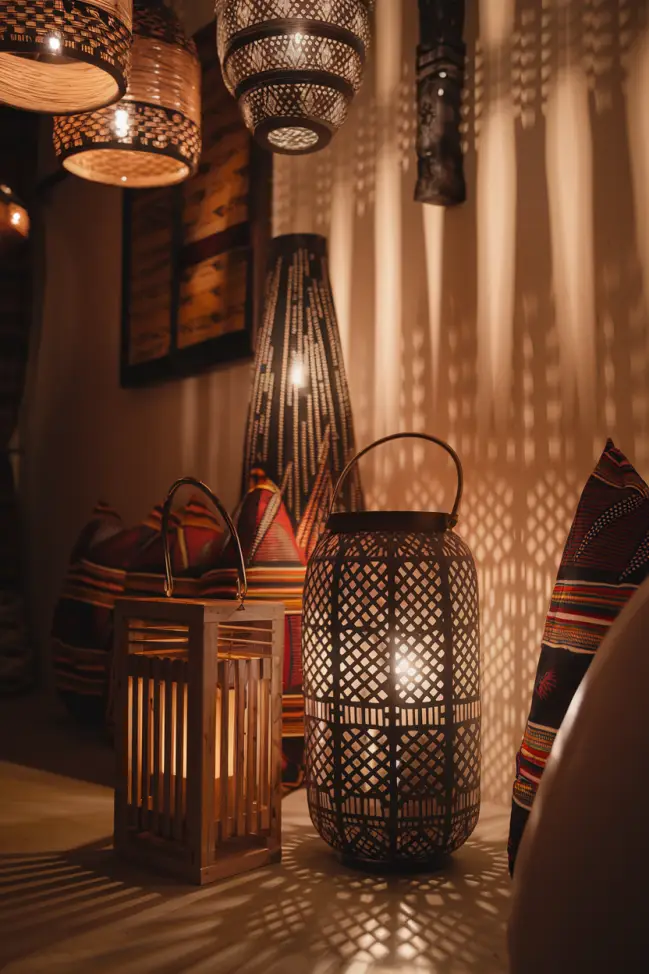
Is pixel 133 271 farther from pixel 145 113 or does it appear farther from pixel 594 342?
pixel 594 342

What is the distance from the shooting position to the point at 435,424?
1.52 m

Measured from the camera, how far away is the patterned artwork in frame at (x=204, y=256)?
202 centimetres

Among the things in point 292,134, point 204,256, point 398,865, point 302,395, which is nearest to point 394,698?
point 398,865

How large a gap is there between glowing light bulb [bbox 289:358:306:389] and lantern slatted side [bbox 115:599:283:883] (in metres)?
0.53

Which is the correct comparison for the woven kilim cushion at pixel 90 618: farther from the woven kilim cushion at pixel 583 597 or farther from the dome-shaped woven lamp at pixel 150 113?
the woven kilim cushion at pixel 583 597

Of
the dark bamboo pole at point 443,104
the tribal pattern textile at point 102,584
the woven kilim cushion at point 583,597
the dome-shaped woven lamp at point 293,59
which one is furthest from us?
the tribal pattern textile at point 102,584

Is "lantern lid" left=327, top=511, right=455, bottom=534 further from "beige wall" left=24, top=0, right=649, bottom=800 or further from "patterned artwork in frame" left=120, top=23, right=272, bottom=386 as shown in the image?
"patterned artwork in frame" left=120, top=23, right=272, bottom=386

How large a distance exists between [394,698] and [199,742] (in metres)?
0.24

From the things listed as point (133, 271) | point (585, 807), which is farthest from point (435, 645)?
point (133, 271)

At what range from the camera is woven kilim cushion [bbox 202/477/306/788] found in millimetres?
1397

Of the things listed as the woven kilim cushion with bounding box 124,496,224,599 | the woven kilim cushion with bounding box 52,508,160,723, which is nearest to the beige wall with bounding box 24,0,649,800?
the woven kilim cushion with bounding box 124,496,224,599

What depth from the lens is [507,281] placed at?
1.40 meters

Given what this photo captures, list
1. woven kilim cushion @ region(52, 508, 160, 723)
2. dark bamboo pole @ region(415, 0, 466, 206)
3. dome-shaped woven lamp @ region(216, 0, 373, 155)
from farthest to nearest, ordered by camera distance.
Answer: woven kilim cushion @ region(52, 508, 160, 723) → dark bamboo pole @ region(415, 0, 466, 206) → dome-shaped woven lamp @ region(216, 0, 373, 155)

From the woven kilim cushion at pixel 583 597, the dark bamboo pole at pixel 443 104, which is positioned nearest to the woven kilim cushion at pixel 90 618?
the dark bamboo pole at pixel 443 104
